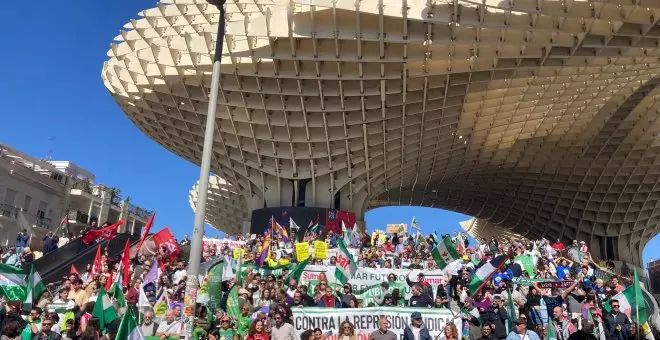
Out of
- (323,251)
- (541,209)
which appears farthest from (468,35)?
(541,209)

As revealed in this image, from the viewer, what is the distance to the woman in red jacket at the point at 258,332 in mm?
10414

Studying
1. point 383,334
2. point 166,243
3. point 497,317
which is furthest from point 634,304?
point 166,243

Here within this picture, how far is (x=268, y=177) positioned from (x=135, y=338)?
108 ft

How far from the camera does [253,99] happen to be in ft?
112

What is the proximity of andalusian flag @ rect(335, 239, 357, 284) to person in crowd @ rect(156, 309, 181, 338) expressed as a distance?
6386 millimetres

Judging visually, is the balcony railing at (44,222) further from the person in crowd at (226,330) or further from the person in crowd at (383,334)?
the person in crowd at (383,334)

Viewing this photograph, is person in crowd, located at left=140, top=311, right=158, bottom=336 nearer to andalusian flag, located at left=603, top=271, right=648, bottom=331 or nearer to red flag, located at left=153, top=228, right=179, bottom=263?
red flag, located at left=153, top=228, right=179, bottom=263

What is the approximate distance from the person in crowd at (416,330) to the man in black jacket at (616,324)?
3.85 m

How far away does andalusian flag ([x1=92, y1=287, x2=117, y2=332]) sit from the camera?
11.4 m

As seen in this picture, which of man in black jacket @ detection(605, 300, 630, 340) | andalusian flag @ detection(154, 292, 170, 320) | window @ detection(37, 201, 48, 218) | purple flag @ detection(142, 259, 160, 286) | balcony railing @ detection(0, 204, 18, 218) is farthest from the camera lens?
window @ detection(37, 201, 48, 218)

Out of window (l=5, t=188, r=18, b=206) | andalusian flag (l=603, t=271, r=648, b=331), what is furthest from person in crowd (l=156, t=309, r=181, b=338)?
window (l=5, t=188, r=18, b=206)

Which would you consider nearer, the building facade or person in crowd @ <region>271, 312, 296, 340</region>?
person in crowd @ <region>271, 312, 296, 340</region>

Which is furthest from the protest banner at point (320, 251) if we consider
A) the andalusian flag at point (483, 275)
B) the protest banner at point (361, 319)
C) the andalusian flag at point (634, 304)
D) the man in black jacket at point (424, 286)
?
the andalusian flag at point (634, 304)

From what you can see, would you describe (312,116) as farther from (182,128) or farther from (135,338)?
(135,338)
